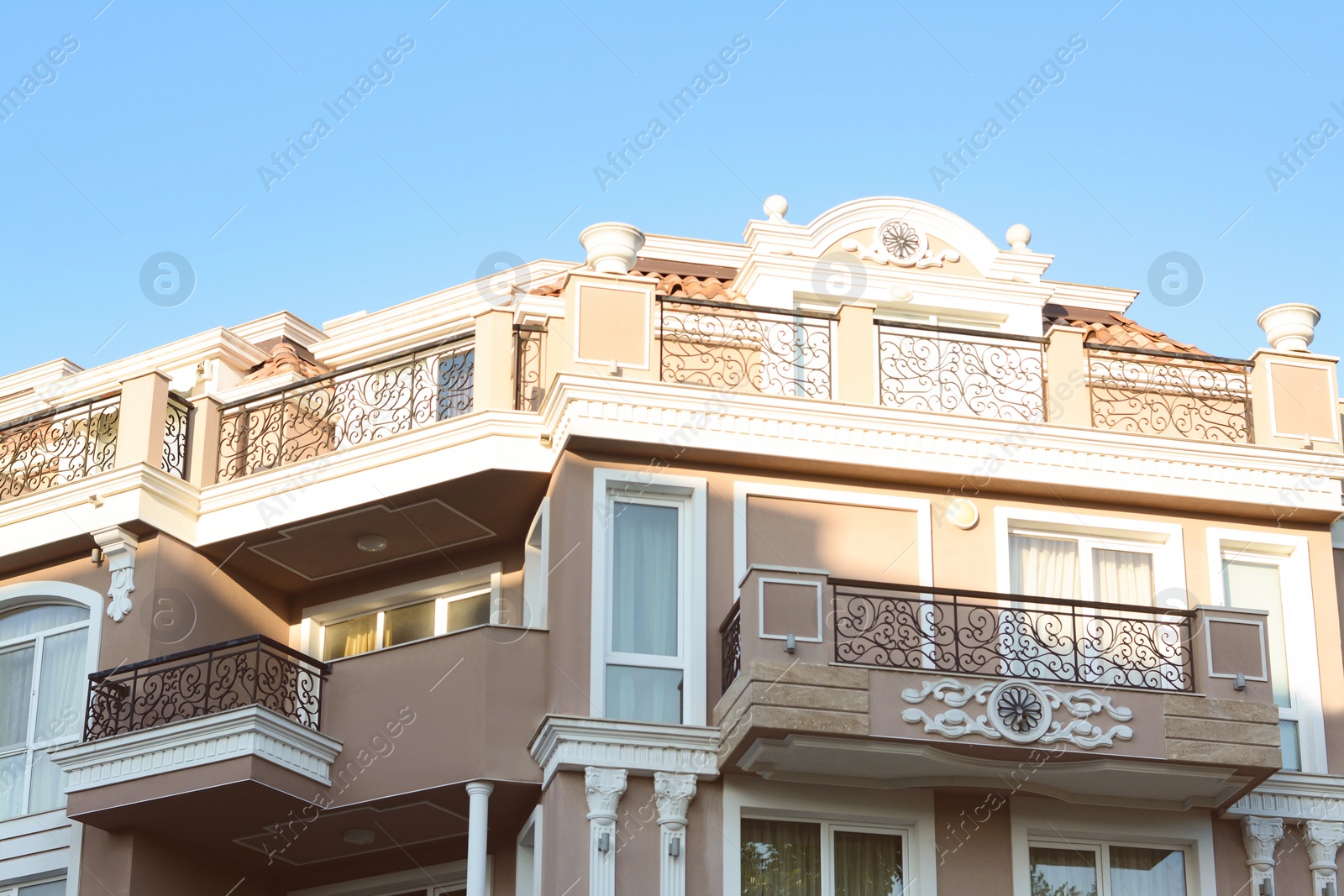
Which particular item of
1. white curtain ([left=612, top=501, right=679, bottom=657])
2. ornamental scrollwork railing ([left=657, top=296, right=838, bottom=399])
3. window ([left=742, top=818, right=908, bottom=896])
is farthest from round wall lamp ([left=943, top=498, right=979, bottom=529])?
window ([left=742, top=818, right=908, bottom=896])

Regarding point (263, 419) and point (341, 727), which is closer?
point (341, 727)

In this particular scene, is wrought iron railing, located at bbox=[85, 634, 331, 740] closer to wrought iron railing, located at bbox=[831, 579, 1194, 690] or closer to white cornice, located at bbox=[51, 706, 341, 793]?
white cornice, located at bbox=[51, 706, 341, 793]

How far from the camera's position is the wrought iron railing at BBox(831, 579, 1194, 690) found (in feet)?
58.3

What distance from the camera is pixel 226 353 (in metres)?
24.6

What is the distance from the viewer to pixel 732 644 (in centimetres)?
1789

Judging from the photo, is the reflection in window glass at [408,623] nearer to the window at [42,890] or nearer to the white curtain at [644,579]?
the white curtain at [644,579]

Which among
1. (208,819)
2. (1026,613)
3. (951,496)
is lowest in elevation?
(208,819)

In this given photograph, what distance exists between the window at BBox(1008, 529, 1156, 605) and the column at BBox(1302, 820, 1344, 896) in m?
2.69

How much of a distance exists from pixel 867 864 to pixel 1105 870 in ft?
7.66

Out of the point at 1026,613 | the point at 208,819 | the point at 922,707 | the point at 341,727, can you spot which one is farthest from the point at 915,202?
the point at 208,819

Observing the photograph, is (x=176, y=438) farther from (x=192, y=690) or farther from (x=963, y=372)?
(x=963, y=372)

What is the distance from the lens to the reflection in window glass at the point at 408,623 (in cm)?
2117

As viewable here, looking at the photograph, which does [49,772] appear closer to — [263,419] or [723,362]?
[263,419]

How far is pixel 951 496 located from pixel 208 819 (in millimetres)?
8146
